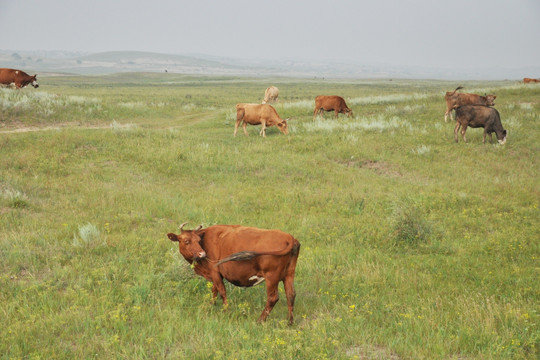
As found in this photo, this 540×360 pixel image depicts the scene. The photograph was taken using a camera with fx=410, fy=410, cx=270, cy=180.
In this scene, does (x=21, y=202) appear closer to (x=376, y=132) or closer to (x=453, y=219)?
(x=453, y=219)

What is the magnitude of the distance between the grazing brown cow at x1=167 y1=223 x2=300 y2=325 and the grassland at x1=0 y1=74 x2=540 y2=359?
411 millimetres

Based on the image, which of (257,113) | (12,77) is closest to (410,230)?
(257,113)

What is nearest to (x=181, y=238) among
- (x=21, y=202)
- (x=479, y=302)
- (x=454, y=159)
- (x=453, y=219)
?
(x=479, y=302)

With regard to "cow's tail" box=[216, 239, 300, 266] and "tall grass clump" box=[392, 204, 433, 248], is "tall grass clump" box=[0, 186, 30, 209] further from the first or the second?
"tall grass clump" box=[392, 204, 433, 248]

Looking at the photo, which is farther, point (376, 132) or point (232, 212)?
point (376, 132)

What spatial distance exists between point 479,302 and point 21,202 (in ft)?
33.7

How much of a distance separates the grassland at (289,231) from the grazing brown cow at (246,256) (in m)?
0.41

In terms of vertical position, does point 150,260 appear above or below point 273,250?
below

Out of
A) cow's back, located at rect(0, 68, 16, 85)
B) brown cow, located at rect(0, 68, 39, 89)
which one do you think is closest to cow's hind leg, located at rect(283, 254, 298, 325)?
brown cow, located at rect(0, 68, 39, 89)

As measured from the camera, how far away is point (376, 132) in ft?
68.9

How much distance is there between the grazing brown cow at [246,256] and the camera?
5.29 metres

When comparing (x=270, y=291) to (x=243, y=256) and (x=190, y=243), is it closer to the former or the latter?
(x=243, y=256)

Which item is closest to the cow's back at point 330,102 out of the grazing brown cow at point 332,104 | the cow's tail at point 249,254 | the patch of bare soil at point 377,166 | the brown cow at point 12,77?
the grazing brown cow at point 332,104

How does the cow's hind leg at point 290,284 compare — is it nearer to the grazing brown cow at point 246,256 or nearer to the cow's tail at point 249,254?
the grazing brown cow at point 246,256
